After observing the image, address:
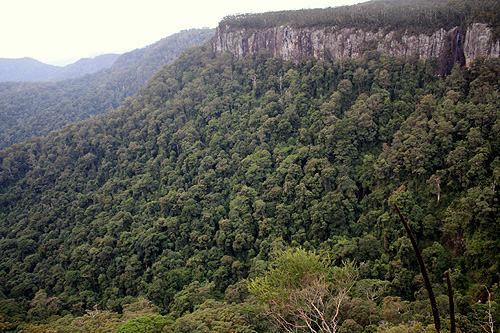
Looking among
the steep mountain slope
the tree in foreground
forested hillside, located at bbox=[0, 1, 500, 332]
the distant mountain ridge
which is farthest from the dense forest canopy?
the distant mountain ridge

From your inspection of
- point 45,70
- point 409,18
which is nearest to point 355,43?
point 409,18

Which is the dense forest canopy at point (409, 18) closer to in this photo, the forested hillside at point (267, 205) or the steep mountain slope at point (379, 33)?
the steep mountain slope at point (379, 33)

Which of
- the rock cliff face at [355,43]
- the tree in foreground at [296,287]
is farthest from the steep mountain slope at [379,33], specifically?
the tree in foreground at [296,287]

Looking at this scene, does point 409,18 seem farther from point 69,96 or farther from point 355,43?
point 69,96

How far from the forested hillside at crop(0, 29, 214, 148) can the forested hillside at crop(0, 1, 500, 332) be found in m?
32.3

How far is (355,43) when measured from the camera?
44.8 metres

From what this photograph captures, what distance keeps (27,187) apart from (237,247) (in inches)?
1619

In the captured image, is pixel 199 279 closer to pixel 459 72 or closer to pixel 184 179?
pixel 184 179

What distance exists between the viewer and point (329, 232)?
32312 millimetres

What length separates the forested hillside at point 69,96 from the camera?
270 ft

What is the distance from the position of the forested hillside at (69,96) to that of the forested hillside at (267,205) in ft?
106

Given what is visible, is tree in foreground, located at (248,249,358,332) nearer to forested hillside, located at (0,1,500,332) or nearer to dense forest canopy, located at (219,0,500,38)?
forested hillside, located at (0,1,500,332)

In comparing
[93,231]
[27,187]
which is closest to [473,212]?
[93,231]

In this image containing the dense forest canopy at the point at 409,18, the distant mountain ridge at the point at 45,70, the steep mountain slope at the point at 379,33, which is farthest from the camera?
the distant mountain ridge at the point at 45,70
